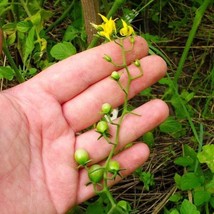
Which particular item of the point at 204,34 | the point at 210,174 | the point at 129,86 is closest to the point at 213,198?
the point at 210,174

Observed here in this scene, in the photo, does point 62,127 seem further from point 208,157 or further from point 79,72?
point 208,157

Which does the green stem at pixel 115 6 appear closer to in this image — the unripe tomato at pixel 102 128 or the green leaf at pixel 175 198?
the unripe tomato at pixel 102 128

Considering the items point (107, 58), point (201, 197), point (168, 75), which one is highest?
point (107, 58)

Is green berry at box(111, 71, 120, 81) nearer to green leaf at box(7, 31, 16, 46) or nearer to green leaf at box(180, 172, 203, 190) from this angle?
green leaf at box(180, 172, 203, 190)

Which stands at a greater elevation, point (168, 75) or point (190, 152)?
Result: point (168, 75)

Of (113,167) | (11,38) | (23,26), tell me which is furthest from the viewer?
(11,38)

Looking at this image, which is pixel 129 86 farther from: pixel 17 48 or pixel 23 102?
pixel 17 48

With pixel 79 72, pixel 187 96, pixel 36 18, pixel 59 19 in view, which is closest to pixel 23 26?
pixel 36 18
